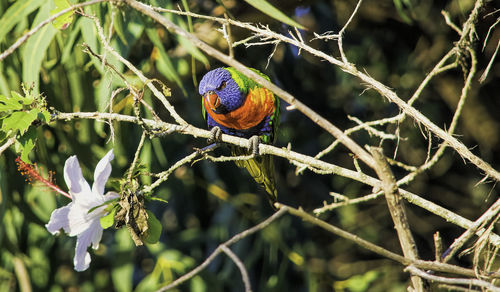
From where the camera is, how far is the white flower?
1134 millimetres

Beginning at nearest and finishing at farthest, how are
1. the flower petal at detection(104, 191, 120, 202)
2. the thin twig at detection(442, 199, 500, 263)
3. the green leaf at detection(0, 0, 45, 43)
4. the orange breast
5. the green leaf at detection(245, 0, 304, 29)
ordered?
the thin twig at detection(442, 199, 500, 263) < the flower petal at detection(104, 191, 120, 202) < the green leaf at detection(245, 0, 304, 29) < the orange breast < the green leaf at detection(0, 0, 45, 43)

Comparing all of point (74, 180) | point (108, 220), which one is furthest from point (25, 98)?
point (108, 220)

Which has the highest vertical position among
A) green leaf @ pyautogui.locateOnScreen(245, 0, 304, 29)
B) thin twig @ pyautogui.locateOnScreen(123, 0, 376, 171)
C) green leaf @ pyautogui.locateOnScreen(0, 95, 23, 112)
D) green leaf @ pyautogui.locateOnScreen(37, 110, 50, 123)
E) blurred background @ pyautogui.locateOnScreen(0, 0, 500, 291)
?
green leaf @ pyautogui.locateOnScreen(245, 0, 304, 29)

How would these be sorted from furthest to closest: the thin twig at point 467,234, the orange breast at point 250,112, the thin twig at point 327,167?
the orange breast at point 250,112, the thin twig at point 327,167, the thin twig at point 467,234

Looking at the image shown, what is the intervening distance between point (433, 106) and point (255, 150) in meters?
2.07

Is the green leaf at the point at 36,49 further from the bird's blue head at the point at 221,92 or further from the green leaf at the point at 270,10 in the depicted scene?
the green leaf at the point at 270,10

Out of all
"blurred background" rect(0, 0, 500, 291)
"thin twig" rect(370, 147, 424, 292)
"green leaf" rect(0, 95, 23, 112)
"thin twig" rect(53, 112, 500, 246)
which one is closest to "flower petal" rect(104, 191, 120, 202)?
"thin twig" rect(53, 112, 500, 246)

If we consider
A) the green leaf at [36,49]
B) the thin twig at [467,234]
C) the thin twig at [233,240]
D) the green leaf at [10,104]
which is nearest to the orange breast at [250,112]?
the green leaf at [36,49]

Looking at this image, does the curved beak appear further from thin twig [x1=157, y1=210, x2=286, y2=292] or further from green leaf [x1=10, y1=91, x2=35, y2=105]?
thin twig [x1=157, y1=210, x2=286, y2=292]

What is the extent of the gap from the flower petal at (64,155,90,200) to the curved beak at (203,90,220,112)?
0.76 meters

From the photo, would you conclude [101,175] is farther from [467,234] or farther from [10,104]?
[467,234]

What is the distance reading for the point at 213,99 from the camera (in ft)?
6.09

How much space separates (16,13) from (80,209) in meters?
1.23

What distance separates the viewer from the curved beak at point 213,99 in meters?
1.85
